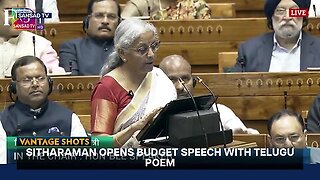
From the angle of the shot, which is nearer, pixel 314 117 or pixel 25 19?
pixel 314 117

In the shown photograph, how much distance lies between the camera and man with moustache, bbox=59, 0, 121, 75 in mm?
5789

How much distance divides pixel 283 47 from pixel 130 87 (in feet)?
6.26

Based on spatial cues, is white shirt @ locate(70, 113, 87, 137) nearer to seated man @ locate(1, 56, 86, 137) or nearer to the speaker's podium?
seated man @ locate(1, 56, 86, 137)

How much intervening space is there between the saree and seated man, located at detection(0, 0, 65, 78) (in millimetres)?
1594

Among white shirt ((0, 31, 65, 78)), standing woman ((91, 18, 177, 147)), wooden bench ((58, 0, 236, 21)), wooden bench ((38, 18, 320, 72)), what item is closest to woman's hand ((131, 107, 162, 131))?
standing woman ((91, 18, 177, 147))

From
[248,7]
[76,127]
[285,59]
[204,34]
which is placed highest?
[248,7]

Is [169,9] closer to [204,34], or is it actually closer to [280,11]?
[204,34]

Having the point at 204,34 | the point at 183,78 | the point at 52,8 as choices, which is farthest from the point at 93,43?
the point at 183,78

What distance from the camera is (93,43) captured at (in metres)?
5.93

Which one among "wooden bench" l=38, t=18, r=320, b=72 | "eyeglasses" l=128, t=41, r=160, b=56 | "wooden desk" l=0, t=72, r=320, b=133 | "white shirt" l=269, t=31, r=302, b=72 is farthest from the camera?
"wooden bench" l=38, t=18, r=320, b=72

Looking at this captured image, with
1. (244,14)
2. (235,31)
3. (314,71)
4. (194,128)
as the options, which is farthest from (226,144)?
(244,14)

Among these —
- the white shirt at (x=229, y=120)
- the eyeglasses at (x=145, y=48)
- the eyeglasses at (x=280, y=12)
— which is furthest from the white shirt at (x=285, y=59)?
the eyeglasses at (x=145, y=48)

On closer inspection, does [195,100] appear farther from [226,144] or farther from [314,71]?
[314,71]

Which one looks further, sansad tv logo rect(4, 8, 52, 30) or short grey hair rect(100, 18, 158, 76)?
sansad tv logo rect(4, 8, 52, 30)
